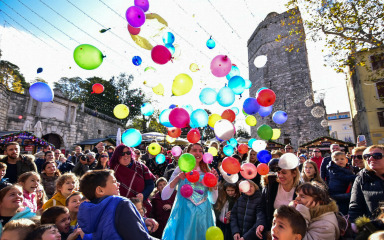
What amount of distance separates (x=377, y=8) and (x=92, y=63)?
8.61m

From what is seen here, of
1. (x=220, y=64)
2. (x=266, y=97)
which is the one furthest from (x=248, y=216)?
(x=220, y=64)

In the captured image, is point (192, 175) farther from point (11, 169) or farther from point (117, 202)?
point (11, 169)

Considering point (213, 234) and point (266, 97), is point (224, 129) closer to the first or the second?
point (266, 97)

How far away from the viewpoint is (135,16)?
2.87 metres

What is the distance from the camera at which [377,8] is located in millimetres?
6430

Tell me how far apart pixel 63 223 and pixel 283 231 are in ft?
6.73

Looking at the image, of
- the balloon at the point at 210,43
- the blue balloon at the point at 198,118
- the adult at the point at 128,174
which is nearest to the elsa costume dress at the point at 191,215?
the adult at the point at 128,174

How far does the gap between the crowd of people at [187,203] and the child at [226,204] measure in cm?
2

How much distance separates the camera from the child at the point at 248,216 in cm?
249

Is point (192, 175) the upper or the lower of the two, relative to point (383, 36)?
lower

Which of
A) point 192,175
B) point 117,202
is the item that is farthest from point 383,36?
point 117,202

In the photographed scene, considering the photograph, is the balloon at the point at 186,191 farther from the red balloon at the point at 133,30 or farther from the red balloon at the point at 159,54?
the red balloon at the point at 133,30

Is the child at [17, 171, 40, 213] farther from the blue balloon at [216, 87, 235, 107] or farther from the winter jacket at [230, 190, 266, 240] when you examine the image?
the blue balloon at [216, 87, 235, 107]

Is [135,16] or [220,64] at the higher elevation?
[135,16]
